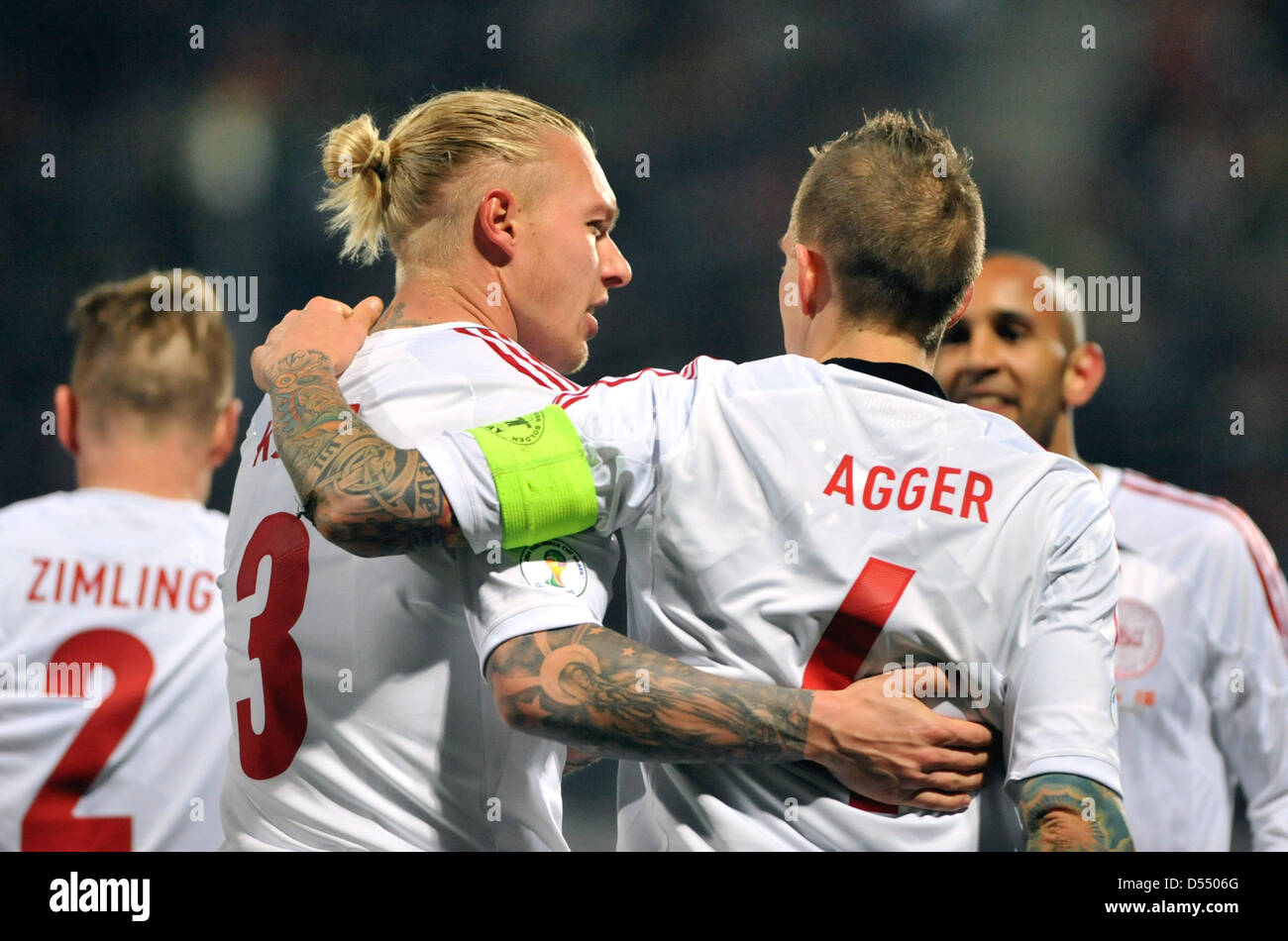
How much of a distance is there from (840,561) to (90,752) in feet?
8.06

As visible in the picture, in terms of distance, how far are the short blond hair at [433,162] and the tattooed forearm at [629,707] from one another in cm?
97

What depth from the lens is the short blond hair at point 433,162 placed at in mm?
2521

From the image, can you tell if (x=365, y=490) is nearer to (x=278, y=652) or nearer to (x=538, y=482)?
(x=538, y=482)

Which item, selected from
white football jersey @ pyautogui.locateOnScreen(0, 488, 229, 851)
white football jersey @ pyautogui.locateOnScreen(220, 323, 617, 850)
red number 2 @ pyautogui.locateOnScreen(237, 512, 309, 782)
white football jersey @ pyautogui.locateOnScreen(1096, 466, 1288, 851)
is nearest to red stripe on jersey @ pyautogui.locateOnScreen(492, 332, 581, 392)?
white football jersey @ pyautogui.locateOnScreen(220, 323, 617, 850)

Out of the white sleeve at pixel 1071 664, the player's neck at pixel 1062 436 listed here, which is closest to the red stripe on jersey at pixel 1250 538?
the player's neck at pixel 1062 436

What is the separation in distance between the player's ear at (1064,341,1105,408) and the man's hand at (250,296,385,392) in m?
2.69

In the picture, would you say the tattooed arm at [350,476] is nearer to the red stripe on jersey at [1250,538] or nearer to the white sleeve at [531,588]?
the white sleeve at [531,588]

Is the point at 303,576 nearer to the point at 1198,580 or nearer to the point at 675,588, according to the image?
the point at 675,588

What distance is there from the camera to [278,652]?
2.22 m

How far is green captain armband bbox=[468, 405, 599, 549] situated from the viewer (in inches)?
74.1

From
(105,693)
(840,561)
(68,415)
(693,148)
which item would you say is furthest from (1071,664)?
(693,148)

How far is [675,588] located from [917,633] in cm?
39

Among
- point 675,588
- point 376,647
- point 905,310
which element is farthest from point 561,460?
point 905,310

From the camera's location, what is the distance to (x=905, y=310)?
2.16 m
